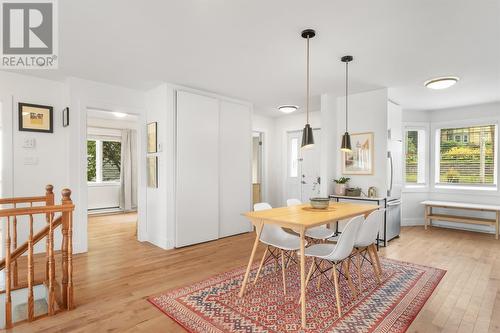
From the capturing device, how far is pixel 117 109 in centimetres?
438

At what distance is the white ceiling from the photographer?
2301 millimetres

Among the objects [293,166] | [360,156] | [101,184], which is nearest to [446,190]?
[360,156]

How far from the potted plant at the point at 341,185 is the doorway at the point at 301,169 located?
1157 millimetres

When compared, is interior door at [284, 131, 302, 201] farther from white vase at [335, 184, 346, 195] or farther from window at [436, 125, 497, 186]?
window at [436, 125, 497, 186]

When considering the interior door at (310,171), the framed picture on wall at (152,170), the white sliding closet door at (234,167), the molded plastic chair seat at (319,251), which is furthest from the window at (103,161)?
the molded plastic chair seat at (319,251)

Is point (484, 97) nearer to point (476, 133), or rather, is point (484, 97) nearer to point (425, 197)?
point (476, 133)

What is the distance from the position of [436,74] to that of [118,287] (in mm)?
4802

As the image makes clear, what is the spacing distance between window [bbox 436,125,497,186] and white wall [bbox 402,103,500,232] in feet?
0.56

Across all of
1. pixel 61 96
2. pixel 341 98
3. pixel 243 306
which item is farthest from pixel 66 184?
pixel 341 98

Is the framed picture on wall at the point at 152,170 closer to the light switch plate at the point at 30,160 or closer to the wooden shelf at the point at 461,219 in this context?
the light switch plate at the point at 30,160

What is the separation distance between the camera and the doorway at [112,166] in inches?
293

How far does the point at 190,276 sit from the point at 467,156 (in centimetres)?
614

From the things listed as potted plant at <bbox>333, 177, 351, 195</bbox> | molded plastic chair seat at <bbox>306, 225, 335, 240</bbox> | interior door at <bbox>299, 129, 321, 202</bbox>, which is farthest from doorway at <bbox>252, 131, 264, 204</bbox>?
molded plastic chair seat at <bbox>306, 225, 335, 240</bbox>

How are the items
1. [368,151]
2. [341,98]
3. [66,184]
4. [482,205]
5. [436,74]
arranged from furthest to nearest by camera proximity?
[482,205] → [341,98] → [368,151] → [66,184] → [436,74]
